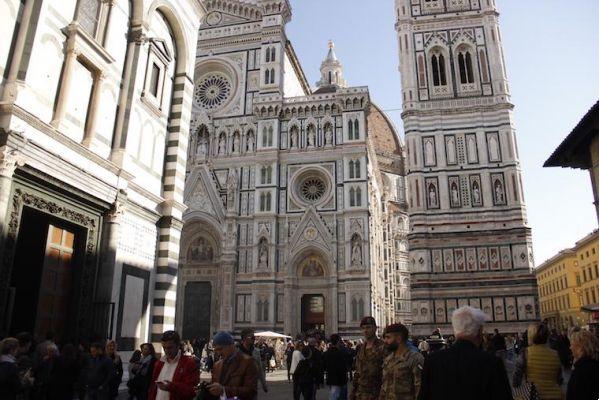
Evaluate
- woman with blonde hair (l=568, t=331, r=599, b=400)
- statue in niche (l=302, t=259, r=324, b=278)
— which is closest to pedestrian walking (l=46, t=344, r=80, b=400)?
woman with blonde hair (l=568, t=331, r=599, b=400)

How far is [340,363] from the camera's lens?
7254 mm

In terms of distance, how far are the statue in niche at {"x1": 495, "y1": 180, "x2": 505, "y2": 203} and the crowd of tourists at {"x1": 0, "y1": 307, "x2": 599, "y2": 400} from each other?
24.8 meters

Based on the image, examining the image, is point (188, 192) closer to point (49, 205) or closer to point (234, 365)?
point (49, 205)

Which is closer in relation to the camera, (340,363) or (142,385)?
(142,385)

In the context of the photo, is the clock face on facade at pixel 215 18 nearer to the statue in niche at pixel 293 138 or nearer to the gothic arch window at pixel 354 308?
the statue in niche at pixel 293 138

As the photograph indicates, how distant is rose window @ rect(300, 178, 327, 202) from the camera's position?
106 ft

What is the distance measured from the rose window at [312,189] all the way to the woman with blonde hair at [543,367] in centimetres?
2719

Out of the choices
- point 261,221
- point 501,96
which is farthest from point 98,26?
point 501,96

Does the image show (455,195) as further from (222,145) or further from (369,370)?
(369,370)

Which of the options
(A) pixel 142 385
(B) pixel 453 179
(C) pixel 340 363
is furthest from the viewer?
(B) pixel 453 179

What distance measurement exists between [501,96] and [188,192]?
21935mm

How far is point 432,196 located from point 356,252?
6260 mm

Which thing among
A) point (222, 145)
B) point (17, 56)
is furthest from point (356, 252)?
point (17, 56)

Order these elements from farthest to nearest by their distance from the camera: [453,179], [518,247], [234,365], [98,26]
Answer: [453,179] → [518,247] → [98,26] → [234,365]
